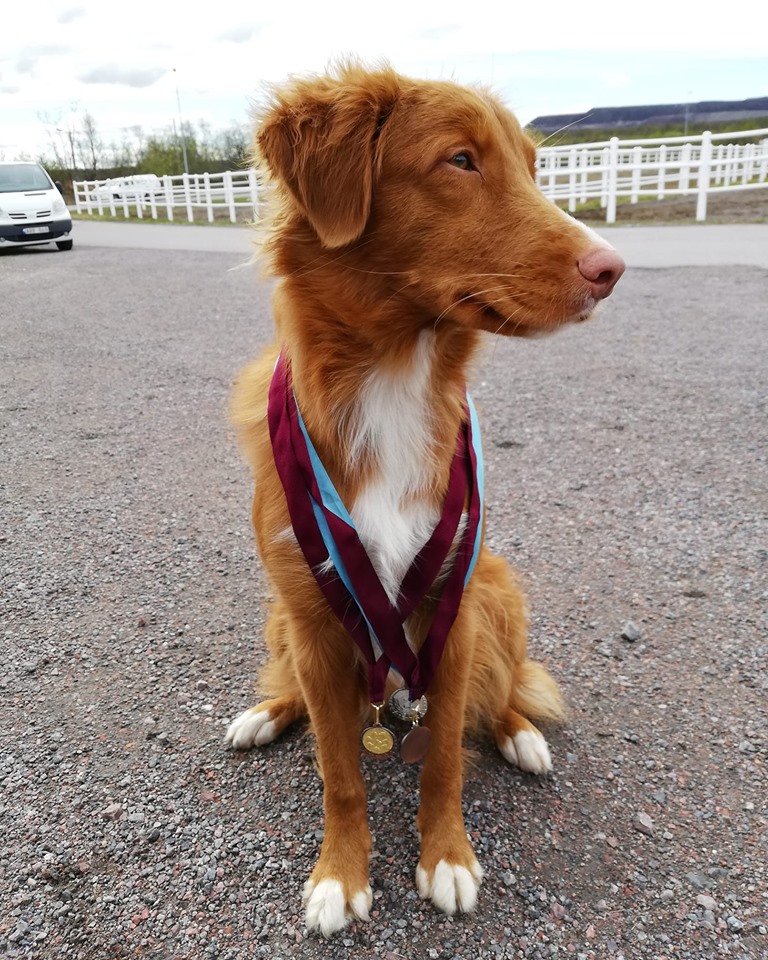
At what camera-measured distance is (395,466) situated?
83.1 inches

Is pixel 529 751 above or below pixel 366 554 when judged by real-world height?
below

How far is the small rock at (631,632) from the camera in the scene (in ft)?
10.5

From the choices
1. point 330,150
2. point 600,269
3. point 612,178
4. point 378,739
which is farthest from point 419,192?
point 612,178

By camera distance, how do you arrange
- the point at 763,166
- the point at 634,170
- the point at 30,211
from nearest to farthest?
the point at 30,211 < the point at 634,170 < the point at 763,166

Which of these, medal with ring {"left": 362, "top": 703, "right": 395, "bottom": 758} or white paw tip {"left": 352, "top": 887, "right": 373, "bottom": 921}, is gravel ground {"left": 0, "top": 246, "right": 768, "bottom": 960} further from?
medal with ring {"left": 362, "top": 703, "right": 395, "bottom": 758}

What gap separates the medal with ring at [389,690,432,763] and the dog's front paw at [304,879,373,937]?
397mm

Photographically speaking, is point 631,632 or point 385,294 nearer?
point 385,294

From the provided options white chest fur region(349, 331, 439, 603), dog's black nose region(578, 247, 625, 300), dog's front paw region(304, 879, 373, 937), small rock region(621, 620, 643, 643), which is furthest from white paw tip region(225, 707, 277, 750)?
dog's black nose region(578, 247, 625, 300)

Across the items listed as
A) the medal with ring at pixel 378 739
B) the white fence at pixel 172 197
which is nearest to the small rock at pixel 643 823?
the medal with ring at pixel 378 739

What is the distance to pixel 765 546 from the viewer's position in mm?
3809

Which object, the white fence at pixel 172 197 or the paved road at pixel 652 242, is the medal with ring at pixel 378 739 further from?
the white fence at pixel 172 197

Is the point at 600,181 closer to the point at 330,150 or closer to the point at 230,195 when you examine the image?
the point at 230,195

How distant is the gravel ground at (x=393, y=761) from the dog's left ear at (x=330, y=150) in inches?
25.7

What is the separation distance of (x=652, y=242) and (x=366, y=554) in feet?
41.6
